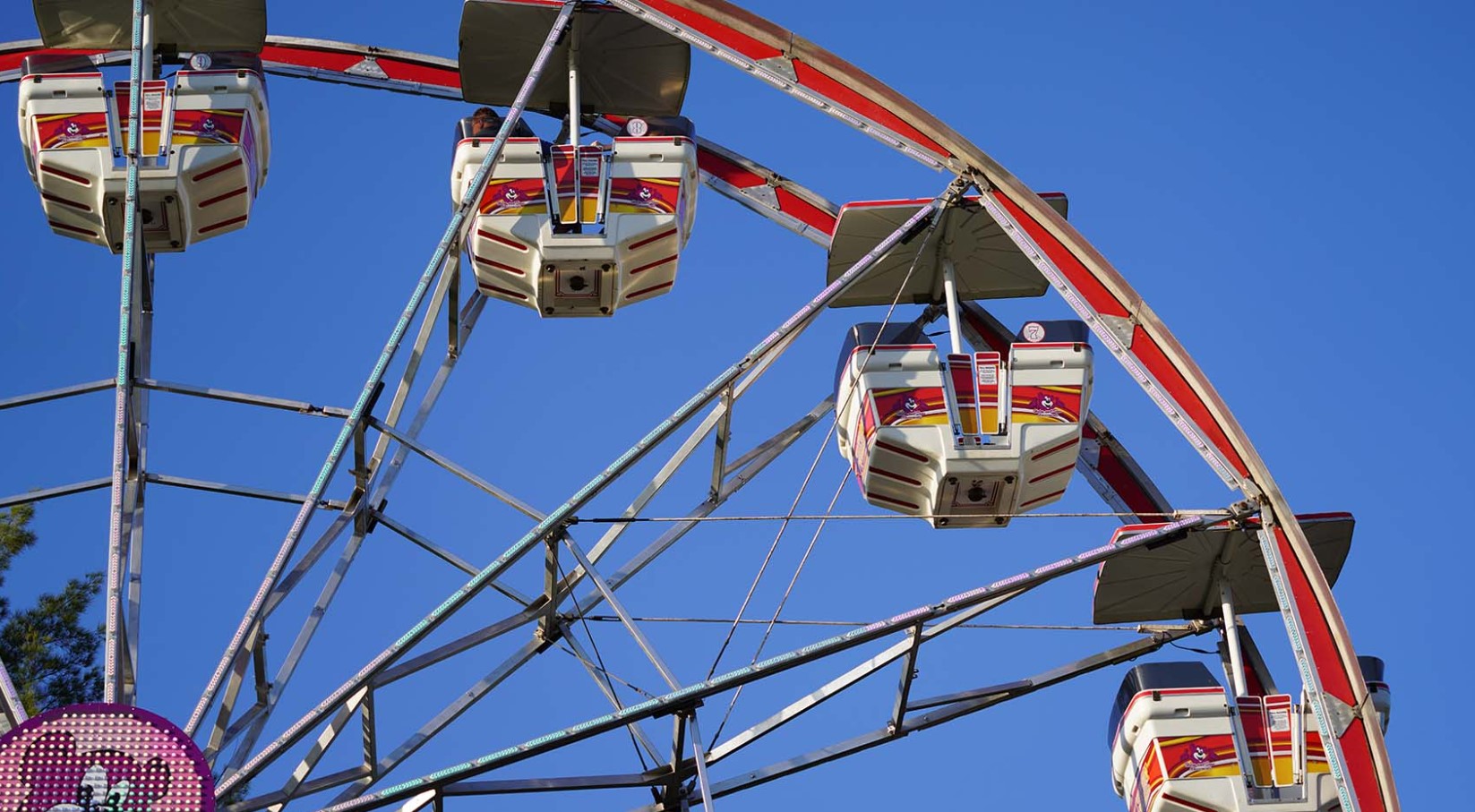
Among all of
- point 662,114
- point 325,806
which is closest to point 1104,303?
point 662,114

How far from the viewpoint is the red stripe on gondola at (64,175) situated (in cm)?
1902

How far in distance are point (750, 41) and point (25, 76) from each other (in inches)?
216

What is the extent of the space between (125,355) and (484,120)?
3.80m

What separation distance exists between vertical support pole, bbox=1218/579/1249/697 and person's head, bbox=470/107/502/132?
21.7 feet

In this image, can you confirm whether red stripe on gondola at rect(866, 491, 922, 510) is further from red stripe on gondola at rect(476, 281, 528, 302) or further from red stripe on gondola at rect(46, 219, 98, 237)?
red stripe on gondola at rect(46, 219, 98, 237)

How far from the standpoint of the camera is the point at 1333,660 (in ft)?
53.9

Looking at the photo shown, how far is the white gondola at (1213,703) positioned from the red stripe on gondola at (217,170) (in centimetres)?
713

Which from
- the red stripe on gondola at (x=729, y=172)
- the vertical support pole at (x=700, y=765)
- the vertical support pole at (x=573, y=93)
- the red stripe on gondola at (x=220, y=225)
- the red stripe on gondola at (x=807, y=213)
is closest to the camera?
the vertical support pole at (x=700, y=765)

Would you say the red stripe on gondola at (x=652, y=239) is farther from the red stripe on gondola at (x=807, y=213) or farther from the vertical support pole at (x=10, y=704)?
the vertical support pole at (x=10, y=704)

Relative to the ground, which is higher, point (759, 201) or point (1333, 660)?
point (759, 201)

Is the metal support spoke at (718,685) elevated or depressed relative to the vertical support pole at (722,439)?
depressed

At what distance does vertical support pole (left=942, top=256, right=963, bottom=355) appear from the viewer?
18578 millimetres

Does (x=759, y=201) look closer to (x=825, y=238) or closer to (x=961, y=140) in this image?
(x=825, y=238)

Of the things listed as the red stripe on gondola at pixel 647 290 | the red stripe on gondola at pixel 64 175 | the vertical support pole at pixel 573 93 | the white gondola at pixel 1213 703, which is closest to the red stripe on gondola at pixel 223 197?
the red stripe on gondola at pixel 64 175
